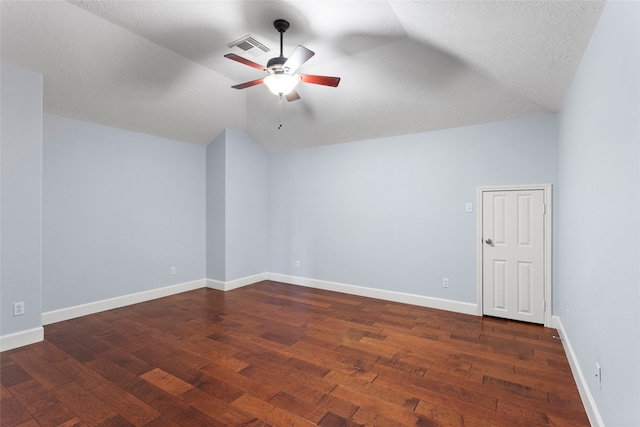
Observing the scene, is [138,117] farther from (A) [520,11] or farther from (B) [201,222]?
(A) [520,11]

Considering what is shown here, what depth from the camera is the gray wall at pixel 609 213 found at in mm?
1309

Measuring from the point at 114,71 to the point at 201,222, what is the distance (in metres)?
2.74

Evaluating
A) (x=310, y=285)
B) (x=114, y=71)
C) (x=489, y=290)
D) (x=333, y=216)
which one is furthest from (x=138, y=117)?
(x=489, y=290)

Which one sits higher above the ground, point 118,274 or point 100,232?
point 100,232

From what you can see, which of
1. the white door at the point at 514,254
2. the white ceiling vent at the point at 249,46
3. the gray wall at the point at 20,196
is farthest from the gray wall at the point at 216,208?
the white door at the point at 514,254

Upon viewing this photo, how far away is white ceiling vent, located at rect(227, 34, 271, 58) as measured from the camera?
3.13 metres

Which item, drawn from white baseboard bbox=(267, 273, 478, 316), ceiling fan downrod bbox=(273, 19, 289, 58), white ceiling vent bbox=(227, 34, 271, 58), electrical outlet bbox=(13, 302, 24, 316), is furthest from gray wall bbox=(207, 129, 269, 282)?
ceiling fan downrod bbox=(273, 19, 289, 58)

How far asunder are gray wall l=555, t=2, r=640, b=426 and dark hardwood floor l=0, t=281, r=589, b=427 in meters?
0.60

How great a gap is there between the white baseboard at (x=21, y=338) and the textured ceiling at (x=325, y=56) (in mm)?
2565

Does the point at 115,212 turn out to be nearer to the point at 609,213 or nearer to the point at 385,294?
the point at 385,294

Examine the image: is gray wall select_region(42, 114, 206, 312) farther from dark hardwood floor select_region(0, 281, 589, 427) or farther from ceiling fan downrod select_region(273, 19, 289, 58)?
ceiling fan downrod select_region(273, 19, 289, 58)

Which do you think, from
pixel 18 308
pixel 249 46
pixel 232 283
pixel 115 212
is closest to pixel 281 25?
pixel 249 46

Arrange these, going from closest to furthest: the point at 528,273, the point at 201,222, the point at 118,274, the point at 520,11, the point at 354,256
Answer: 1. the point at 520,11
2. the point at 528,273
3. the point at 118,274
4. the point at 354,256
5. the point at 201,222

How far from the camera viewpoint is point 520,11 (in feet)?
6.64
